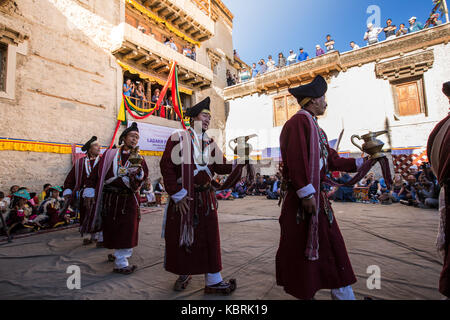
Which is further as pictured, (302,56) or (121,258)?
(302,56)

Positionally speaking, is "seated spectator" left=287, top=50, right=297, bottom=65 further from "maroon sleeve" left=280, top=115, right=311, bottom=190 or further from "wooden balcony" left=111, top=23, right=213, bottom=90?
"maroon sleeve" left=280, top=115, right=311, bottom=190

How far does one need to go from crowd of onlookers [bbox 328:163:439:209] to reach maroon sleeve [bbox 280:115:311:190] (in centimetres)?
440

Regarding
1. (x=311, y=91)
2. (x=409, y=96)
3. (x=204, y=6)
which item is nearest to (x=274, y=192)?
(x=409, y=96)

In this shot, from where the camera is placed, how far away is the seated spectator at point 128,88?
10749 millimetres

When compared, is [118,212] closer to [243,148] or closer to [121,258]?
[121,258]

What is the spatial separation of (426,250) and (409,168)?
953cm

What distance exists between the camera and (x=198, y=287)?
242 centimetres

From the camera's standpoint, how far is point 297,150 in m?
1.79

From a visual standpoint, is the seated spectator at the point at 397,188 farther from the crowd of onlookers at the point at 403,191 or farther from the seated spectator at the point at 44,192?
the seated spectator at the point at 44,192

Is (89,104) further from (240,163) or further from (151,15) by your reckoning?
(240,163)

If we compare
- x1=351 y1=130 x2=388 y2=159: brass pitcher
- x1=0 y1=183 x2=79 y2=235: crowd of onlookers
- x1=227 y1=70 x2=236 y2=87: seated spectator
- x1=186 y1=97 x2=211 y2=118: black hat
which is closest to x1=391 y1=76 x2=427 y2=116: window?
x1=227 y1=70 x2=236 y2=87: seated spectator

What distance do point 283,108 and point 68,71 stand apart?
11423 millimetres

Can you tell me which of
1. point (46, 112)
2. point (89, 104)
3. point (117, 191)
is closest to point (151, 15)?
point (89, 104)

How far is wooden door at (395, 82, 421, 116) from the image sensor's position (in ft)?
36.6
